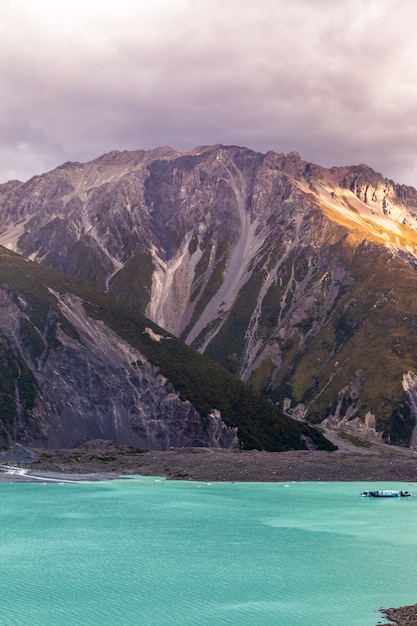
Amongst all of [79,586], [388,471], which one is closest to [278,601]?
[79,586]

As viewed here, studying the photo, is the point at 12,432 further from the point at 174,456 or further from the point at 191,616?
the point at 191,616

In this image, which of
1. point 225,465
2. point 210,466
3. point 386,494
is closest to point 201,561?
point 386,494

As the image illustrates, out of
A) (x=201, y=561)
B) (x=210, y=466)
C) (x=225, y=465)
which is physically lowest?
(x=201, y=561)

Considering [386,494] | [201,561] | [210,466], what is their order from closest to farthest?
1. [201,561]
2. [386,494]
3. [210,466]

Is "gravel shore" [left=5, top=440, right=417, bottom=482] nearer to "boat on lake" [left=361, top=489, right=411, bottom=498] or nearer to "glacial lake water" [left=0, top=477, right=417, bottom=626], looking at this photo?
"boat on lake" [left=361, top=489, right=411, bottom=498]

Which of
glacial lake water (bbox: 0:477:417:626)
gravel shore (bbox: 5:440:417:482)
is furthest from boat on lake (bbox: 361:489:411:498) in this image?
gravel shore (bbox: 5:440:417:482)

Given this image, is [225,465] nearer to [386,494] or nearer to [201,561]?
[386,494]

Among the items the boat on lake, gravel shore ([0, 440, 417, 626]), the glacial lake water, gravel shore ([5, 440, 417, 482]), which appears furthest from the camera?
gravel shore ([5, 440, 417, 482])

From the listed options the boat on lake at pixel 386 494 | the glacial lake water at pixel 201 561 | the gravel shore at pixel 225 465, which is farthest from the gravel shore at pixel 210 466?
the glacial lake water at pixel 201 561
